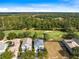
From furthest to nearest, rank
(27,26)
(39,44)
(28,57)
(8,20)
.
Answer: (8,20) < (27,26) < (39,44) < (28,57)

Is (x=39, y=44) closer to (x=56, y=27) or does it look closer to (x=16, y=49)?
(x=16, y=49)

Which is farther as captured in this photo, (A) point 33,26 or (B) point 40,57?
(A) point 33,26

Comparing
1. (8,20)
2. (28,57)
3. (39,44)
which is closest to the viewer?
(28,57)

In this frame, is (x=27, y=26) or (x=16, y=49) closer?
(x=16, y=49)

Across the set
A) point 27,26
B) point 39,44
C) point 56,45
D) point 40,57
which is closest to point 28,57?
point 40,57

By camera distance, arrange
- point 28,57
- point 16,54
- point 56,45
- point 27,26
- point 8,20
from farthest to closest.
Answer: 1. point 8,20
2. point 27,26
3. point 56,45
4. point 16,54
5. point 28,57

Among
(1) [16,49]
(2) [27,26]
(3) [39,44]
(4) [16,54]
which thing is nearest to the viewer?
(4) [16,54]

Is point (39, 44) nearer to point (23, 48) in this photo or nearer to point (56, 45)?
point (23, 48)

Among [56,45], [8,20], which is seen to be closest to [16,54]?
[56,45]
